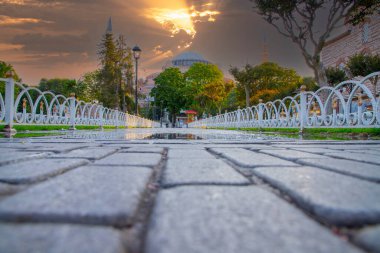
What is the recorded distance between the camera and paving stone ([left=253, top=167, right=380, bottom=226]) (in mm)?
786

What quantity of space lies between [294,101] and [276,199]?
772cm

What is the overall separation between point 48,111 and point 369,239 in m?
7.78

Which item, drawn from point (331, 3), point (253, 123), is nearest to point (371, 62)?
point (331, 3)

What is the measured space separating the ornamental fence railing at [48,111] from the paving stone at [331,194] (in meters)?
5.70

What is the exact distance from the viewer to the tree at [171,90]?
5547cm

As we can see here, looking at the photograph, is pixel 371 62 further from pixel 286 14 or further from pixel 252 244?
pixel 252 244

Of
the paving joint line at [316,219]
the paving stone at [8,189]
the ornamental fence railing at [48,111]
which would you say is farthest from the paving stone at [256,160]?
the ornamental fence railing at [48,111]

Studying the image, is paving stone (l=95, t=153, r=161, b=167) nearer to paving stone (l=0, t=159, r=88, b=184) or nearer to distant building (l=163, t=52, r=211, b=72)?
paving stone (l=0, t=159, r=88, b=184)

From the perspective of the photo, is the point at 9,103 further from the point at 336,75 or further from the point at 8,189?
the point at 336,75

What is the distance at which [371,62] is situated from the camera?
16.9m

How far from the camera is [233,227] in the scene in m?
0.71

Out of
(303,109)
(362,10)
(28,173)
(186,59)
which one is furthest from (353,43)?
(186,59)

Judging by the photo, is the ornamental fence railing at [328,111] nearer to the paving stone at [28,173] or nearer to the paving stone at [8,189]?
the paving stone at [28,173]

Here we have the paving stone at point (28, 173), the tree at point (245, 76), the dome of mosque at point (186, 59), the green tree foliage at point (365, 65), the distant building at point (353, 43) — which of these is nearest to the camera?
the paving stone at point (28, 173)
